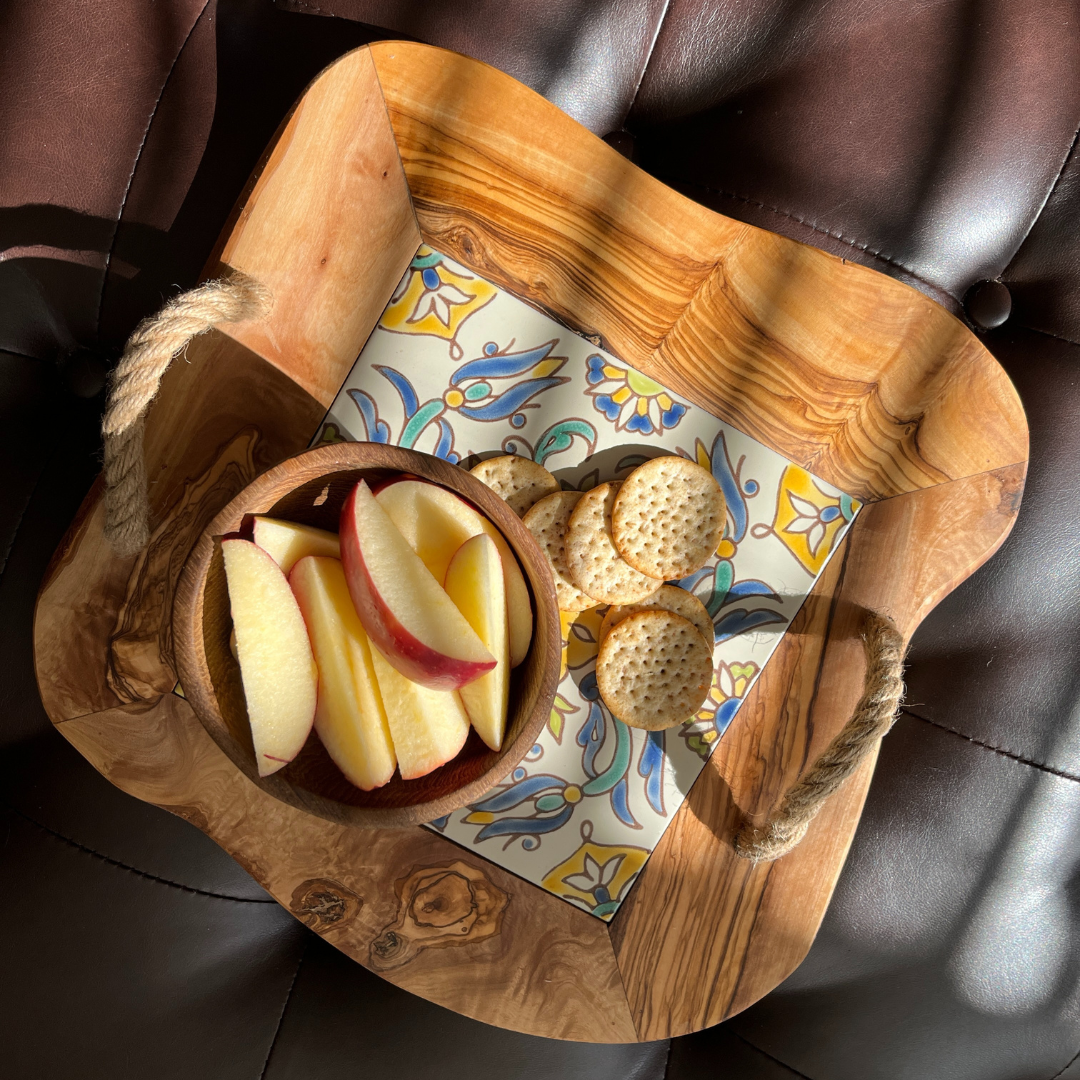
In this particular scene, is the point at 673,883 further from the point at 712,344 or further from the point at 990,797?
the point at 712,344

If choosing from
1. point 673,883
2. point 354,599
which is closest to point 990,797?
point 673,883

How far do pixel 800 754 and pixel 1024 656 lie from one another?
0.21m

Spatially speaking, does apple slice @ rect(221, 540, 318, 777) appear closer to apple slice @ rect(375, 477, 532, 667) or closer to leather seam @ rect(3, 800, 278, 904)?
apple slice @ rect(375, 477, 532, 667)

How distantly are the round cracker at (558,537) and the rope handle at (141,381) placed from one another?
22cm

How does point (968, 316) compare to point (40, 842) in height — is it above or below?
above

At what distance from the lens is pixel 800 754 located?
0.55 metres

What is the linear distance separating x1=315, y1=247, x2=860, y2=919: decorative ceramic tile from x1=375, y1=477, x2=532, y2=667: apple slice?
0.10 m

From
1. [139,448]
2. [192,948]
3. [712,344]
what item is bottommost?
[192,948]

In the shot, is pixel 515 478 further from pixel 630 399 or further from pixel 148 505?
pixel 148 505

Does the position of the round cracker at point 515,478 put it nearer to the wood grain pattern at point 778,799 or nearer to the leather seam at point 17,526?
the wood grain pattern at point 778,799

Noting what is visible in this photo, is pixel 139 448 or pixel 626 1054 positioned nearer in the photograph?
pixel 139 448

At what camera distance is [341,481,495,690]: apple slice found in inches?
16.9

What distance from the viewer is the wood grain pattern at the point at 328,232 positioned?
50cm

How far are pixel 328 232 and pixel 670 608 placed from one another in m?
0.34
